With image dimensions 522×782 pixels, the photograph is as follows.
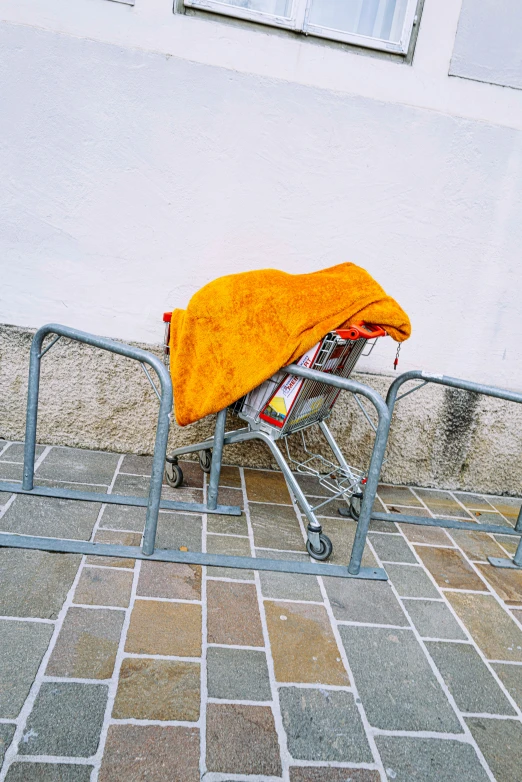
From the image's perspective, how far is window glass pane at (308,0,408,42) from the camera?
358cm

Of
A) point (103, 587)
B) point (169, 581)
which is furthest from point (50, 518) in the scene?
point (169, 581)

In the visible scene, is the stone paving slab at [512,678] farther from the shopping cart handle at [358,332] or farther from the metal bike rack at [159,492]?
the shopping cart handle at [358,332]

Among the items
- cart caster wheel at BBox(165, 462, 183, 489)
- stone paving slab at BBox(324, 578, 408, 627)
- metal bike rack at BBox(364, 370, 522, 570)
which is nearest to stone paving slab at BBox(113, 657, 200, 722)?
stone paving slab at BBox(324, 578, 408, 627)

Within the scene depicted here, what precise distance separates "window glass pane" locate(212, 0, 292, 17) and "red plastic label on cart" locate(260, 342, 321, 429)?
2150 millimetres

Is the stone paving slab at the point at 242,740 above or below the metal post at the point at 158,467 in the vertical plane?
below

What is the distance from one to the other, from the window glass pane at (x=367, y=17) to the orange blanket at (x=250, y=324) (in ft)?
5.69

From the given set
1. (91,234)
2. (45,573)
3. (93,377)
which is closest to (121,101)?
Result: (91,234)

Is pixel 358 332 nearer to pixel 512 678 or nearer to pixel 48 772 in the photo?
pixel 512 678

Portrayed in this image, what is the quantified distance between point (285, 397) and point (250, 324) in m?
0.40

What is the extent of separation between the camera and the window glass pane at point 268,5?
3.49 m

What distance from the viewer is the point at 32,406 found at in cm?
291

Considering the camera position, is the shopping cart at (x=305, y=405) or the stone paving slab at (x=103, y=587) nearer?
the stone paving slab at (x=103, y=587)

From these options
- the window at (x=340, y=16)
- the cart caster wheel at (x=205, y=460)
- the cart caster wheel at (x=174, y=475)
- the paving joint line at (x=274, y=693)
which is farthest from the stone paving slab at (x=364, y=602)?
the window at (x=340, y=16)

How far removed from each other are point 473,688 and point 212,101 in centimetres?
328
